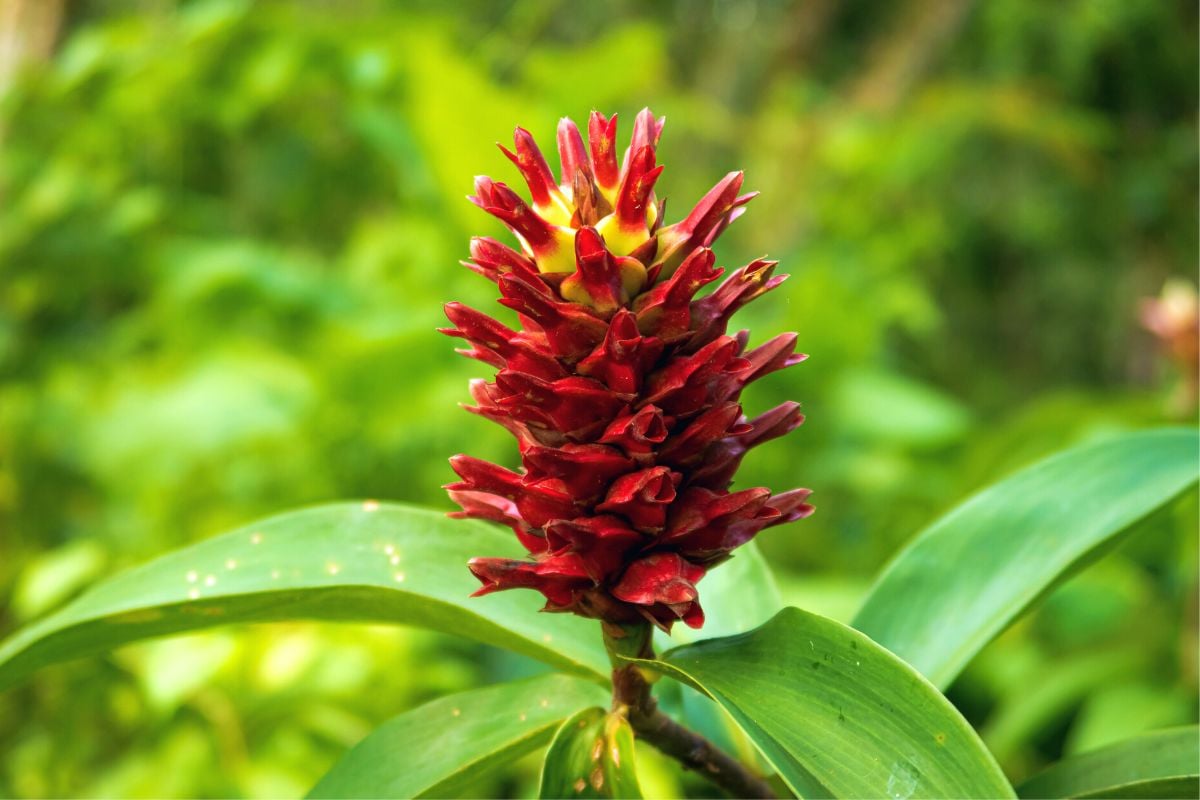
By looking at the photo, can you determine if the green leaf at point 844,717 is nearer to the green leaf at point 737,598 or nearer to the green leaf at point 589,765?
the green leaf at point 589,765

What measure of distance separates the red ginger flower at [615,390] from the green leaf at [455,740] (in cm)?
8

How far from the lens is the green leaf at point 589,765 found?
1.63 feet

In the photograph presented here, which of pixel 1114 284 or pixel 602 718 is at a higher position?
pixel 1114 284

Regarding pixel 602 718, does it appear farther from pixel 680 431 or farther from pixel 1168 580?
pixel 1168 580

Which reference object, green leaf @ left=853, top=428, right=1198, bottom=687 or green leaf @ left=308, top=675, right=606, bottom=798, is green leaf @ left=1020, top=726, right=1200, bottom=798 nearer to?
green leaf @ left=853, top=428, right=1198, bottom=687

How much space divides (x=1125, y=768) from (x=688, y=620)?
0.28 meters

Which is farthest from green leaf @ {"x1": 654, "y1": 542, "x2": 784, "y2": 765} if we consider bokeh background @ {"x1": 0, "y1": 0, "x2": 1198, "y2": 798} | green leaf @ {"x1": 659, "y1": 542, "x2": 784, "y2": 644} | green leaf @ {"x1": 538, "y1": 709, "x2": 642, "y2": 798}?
bokeh background @ {"x1": 0, "y1": 0, "x2": 1198, "y2": 798}

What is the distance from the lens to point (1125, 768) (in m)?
0.57

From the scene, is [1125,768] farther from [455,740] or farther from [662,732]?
[455,740]

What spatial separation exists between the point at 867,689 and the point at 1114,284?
4.29 metres

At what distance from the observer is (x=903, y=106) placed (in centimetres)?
345

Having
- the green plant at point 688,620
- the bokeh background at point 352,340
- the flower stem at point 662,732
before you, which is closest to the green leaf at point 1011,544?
the green plant at point 688,620

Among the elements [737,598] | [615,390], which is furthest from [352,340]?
[615,390]

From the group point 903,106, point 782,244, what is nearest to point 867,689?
point 782,244
